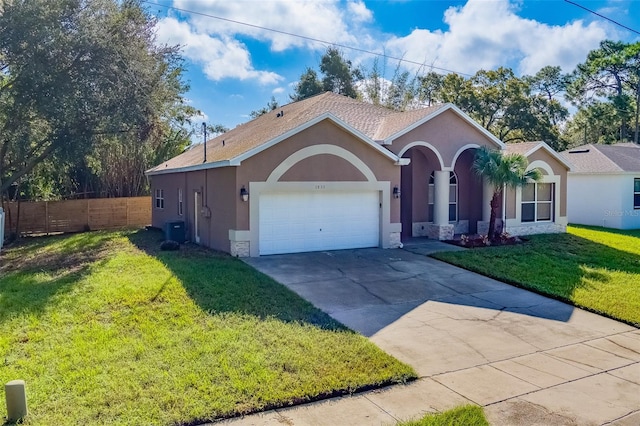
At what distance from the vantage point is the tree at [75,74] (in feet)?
47.5

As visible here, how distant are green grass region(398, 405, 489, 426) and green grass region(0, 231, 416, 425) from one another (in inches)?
35.9

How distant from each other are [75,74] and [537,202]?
17.7 m

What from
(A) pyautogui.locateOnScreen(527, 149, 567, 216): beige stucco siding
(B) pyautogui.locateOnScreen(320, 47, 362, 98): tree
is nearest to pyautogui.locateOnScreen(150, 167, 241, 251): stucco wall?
(A) pyautogui.locateOnScreen(527, 149, 567, 216): beige stucco siding

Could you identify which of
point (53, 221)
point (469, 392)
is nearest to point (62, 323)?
point (469, 392)

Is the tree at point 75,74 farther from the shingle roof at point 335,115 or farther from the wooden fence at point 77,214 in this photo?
the wooden fence at point 77,214

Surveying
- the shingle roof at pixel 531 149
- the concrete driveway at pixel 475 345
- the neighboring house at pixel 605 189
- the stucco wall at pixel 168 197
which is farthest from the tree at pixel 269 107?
the concrete driveway at pixel 475 345

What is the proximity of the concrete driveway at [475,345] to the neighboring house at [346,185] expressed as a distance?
1.83 m

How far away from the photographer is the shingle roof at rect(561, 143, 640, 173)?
22636 millimetres

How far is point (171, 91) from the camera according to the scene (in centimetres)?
1856

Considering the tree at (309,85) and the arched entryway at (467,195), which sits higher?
the tree at (309,85)

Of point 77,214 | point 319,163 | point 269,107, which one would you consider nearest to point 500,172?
point 319,163

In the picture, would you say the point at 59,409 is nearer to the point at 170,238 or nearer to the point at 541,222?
the point at 170,238

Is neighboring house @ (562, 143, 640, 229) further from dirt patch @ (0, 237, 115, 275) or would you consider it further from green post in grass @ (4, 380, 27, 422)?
green post in grass @ (4, 380, 27, 422)

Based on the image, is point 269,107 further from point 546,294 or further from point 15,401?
point 15,401
